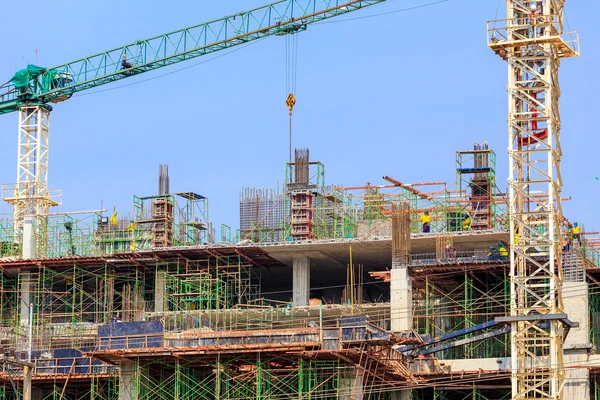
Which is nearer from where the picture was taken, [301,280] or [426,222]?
[426,222]

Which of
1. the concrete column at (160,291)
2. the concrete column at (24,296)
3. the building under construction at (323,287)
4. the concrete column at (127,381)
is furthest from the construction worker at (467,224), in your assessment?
the concrete column at (24,296)

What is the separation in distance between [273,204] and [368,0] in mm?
17219

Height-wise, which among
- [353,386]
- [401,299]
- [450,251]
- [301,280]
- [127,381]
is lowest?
[353,386]

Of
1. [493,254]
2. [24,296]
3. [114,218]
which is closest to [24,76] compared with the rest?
[114,218]

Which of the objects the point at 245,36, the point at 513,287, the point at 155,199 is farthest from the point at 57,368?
the point at 245,36

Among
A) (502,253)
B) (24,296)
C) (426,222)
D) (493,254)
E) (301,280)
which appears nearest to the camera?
(502,253)

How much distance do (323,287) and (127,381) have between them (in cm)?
2867

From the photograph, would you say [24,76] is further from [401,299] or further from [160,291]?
[401,299]

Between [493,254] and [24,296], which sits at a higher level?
[493,254]

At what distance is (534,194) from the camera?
244 ft

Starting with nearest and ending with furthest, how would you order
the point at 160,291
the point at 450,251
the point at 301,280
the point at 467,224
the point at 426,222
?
the point at 450,251 < the point at 467,224 < the point at 426,222 < the point at 160,291 < the point at 301,280

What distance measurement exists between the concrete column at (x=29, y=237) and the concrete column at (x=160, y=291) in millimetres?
9579

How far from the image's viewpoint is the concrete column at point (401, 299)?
78.9 meters

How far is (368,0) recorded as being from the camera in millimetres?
102312
